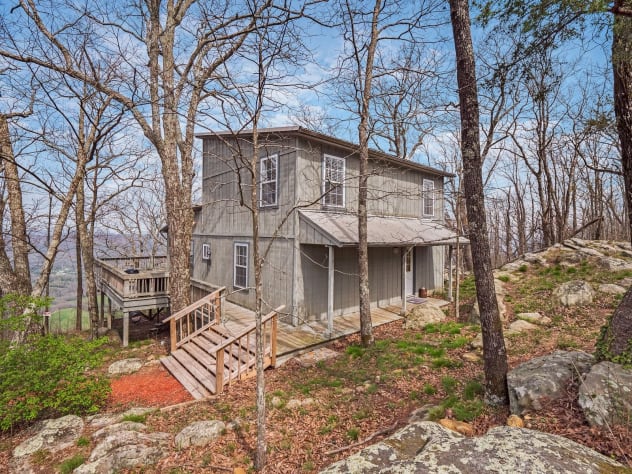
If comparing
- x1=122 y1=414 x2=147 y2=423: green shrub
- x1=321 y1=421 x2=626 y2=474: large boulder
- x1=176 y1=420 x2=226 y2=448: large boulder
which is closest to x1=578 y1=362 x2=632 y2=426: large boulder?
x1=321 y1=421 x2=626 y2=474: large boulder

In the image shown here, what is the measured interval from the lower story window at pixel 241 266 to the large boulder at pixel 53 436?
6258mm

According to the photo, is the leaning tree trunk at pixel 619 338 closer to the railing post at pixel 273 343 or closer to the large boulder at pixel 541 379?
the large boulder at pixel 541 379

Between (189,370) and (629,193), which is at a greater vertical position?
(629,193)

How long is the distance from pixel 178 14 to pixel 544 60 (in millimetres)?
10052

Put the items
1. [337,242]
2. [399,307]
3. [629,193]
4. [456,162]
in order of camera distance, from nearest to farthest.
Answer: [629,193], [337,242], [399,307], [456,162]

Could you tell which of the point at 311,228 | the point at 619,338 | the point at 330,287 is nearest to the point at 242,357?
the point at 330,287

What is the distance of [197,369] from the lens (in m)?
7.14

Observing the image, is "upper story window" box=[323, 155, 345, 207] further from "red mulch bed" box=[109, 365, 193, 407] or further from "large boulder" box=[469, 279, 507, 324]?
"red mulch bed" box=[109, 365, 193, 407]

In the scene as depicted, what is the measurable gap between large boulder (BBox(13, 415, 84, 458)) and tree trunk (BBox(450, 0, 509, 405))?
6.32 meters

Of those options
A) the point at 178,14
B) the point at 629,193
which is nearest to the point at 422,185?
the point at 629,193

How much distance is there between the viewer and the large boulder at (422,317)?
9.46 m

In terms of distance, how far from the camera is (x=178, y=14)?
9562 mm

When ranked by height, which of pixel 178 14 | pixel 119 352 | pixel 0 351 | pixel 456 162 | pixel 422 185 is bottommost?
pixel 119 352

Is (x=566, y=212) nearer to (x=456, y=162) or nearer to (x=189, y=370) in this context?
(x=456, y=162)
